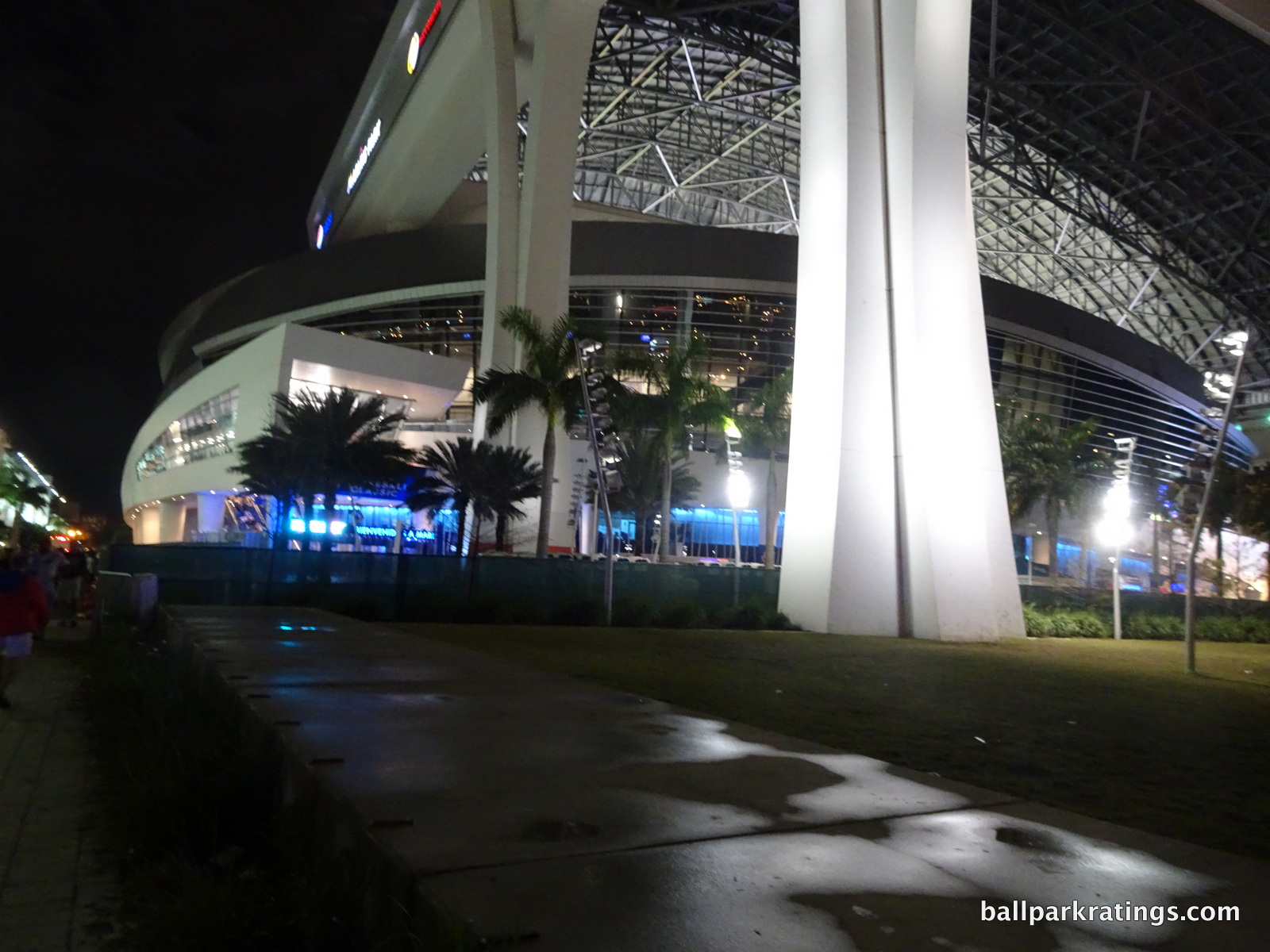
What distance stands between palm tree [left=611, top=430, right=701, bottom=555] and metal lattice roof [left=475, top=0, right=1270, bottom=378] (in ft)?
73.4

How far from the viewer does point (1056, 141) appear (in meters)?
61.9

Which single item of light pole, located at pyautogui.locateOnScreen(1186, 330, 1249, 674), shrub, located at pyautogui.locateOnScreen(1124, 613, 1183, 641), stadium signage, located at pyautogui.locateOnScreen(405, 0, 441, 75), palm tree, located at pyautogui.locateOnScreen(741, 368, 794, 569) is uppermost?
stadium signage, located at pyautogui.locateOnScreen(405, 0, 441, 75)

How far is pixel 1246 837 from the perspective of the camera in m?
5.12

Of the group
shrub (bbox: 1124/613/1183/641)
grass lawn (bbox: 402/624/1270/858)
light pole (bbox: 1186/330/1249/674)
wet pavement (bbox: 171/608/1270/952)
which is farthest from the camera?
shrub (bbox: 1124/613/1183/641)

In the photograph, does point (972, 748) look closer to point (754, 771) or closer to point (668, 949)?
point (754, 771)

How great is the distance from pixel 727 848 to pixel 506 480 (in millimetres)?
29450

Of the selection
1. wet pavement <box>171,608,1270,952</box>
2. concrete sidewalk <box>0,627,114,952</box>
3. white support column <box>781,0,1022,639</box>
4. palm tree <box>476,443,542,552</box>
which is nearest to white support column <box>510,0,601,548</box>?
palm tree <box>476,443,542,552</box>

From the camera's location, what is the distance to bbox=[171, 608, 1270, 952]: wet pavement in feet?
10.2

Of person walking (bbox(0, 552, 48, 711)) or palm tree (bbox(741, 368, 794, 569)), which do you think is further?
palm tree (bbox(741, 368, 794, 569))

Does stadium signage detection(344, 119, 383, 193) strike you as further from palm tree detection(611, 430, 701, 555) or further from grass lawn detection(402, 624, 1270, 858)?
grass lawn detection(402, 624, 1270, 858)

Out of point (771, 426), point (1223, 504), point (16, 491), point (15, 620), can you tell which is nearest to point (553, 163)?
point (771, 426)

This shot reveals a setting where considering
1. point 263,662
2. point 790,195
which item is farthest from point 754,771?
point 790,195

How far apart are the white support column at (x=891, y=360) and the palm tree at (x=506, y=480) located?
1348 cm

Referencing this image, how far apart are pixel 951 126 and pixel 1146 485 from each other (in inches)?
1925
